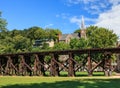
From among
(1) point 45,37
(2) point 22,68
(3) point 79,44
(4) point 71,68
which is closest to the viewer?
→ (4) point 71,68

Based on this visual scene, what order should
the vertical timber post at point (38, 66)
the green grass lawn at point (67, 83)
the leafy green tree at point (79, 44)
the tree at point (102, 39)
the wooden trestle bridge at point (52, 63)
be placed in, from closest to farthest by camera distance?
the green grass lawn at point (67, 83), the wooden trestle bridge at point (52, 63), the vertical timber post at point (38, 66), the tree at point (102, 39), the leafy green tree at point (79, 44)

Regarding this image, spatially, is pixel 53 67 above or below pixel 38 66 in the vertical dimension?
below

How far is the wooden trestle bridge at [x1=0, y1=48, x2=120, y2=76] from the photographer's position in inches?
1592

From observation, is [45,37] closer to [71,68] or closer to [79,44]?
[79,44]

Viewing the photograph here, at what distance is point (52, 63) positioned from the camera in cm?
4422

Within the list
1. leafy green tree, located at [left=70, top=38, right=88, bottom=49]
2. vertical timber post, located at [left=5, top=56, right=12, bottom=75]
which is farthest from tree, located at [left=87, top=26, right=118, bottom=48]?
vertical timber post, located at [left=5, top=56, right=12, bottom=75]

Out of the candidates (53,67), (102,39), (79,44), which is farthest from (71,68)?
(79,44)

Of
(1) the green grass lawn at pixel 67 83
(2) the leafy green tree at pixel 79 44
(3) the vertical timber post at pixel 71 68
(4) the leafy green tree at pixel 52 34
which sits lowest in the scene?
(1) the green grass lawn at pixel 67 83

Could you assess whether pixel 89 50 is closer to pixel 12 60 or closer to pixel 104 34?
pixel 12 60

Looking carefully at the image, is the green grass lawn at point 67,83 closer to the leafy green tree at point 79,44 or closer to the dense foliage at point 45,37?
the dense foliage at point 45,37

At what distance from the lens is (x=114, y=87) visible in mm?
19734

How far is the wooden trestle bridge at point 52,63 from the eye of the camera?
40.4m

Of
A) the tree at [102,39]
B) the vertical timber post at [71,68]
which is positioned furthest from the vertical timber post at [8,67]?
the tree at [102,39]

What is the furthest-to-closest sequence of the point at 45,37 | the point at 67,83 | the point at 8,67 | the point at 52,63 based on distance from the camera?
the point at 45,37, the point at 8,67, the point at 52,63, the point at 67,83
